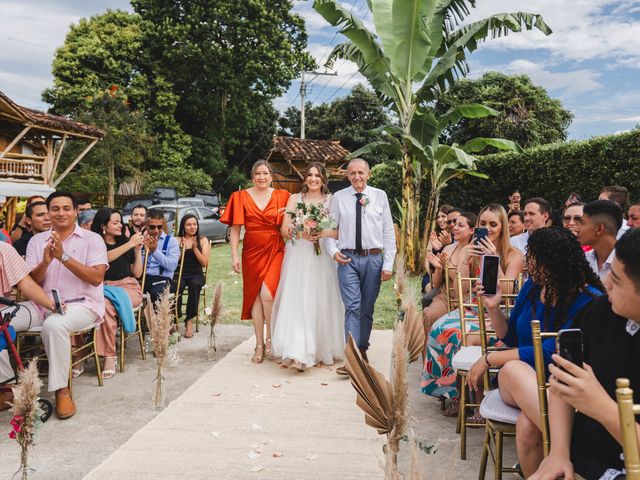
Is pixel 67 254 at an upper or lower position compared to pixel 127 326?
upper

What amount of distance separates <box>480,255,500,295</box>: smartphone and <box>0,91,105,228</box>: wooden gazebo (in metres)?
16.8

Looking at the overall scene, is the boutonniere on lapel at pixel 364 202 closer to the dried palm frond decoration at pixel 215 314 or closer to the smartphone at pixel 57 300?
the dried palm frond decoration at pixel 215 314

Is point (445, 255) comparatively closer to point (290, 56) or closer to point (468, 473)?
point (468, 473)

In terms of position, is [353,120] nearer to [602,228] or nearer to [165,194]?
→ [165,194]

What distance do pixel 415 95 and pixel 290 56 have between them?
21590 millimetres

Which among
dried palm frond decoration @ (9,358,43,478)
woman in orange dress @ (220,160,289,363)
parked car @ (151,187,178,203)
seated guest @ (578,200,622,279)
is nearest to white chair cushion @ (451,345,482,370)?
seated guest @ (578,200,622,279)

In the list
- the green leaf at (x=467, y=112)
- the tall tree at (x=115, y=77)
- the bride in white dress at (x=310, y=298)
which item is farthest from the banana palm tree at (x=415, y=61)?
the tall tree at (x=115, y=77)

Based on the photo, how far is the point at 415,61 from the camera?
9242 millimetres

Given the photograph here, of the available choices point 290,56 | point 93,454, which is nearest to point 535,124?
point 290,56

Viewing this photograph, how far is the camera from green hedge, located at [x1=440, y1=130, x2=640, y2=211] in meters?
8.37

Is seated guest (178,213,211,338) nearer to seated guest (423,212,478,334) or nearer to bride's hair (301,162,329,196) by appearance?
bride's hair (301,162,329,196)

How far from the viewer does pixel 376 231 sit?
551cm

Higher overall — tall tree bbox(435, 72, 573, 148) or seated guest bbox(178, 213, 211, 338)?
tall tree bbox(435, 72, 573, 148)

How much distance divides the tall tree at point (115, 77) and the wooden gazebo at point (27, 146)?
756 cm
